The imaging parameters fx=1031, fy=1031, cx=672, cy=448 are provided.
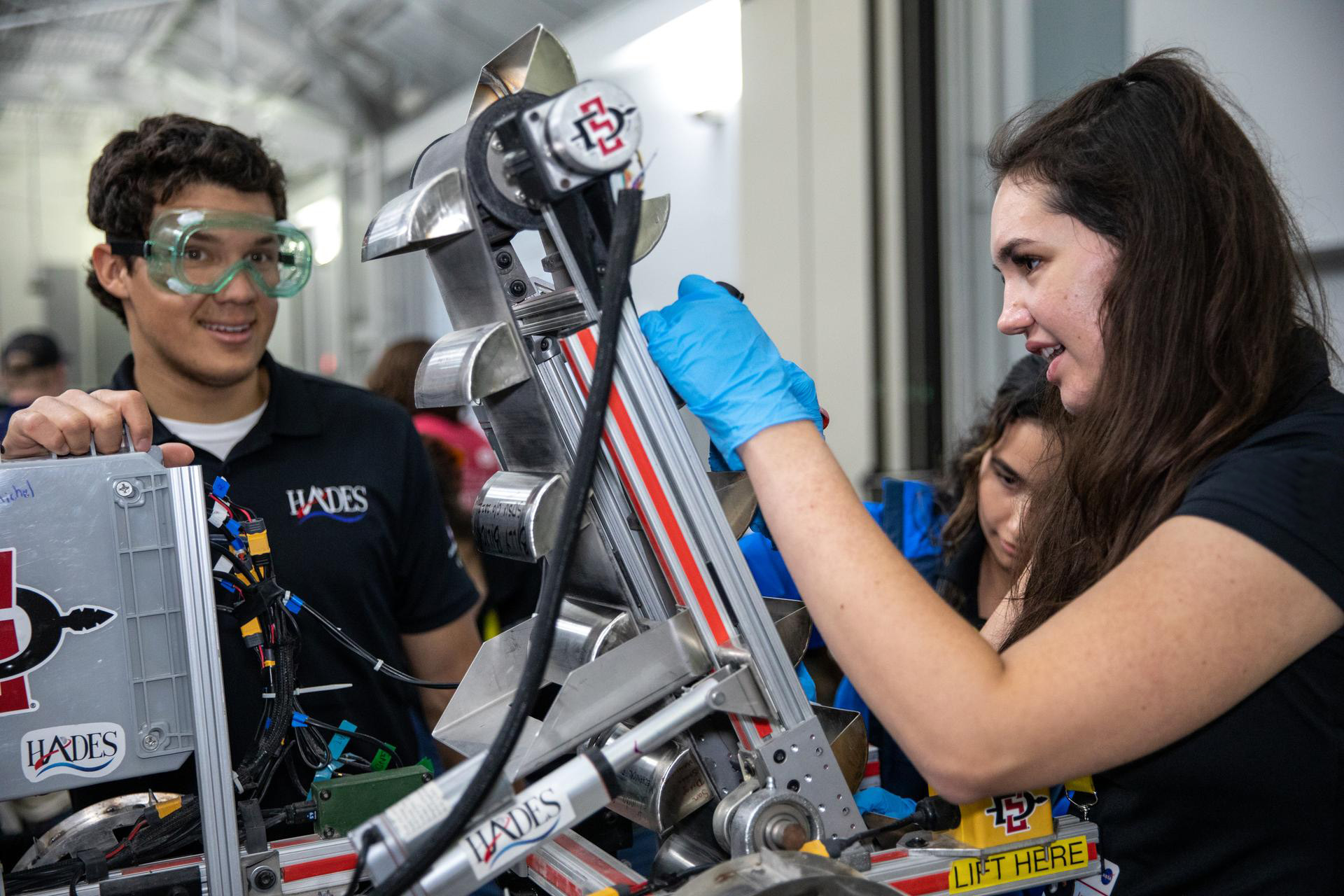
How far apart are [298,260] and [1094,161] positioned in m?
1.44

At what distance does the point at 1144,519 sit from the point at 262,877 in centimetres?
102

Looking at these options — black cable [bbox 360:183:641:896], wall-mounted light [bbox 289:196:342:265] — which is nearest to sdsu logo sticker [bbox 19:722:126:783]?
black cable [bbox 360:183:641:896]

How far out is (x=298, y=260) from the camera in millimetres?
1972

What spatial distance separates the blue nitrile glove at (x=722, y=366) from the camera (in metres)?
1.05

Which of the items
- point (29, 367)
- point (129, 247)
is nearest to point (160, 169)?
point (129, 247)

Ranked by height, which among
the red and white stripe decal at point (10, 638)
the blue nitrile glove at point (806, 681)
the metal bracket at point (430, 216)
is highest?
the metal bracket at point (430, 216)

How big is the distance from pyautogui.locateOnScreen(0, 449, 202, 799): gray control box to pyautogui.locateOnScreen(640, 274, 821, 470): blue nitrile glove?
533 mm

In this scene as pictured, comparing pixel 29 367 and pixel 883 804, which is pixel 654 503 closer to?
pixel 883 804

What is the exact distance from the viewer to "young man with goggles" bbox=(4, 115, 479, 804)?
1833mm

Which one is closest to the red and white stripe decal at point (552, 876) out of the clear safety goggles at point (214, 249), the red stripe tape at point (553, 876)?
the red stripe tape at point (553, 876)

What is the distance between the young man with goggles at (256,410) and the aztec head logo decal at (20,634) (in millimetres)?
681

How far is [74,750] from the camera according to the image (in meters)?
1.07

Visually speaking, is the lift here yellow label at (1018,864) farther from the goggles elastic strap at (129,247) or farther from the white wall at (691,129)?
the white wall at (691,129)

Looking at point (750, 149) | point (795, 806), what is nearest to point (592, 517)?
point (795, 806)
